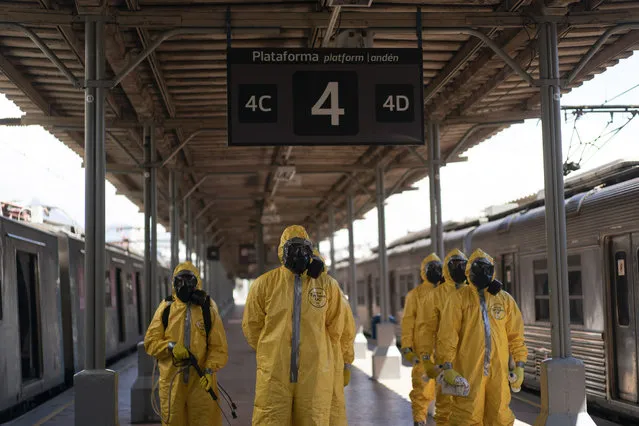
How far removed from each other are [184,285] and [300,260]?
193cm

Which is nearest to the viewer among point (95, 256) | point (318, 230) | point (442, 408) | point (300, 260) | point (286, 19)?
point (300, 260)

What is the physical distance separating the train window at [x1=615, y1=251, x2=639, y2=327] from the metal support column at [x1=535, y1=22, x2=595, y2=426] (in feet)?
5.61

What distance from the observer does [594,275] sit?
1112 cm

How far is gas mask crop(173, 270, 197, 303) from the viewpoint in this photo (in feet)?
26.3

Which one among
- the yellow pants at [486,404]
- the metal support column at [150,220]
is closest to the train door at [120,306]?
the metal support column at [150,220]

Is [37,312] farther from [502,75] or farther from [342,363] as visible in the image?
[342,363]

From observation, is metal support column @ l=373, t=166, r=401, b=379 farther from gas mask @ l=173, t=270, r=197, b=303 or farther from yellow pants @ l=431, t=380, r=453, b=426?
gas mask @ l=173, t=270, r=197, b=303

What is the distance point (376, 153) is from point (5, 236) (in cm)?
878

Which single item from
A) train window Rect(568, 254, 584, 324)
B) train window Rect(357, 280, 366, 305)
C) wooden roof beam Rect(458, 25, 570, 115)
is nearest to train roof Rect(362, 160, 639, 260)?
train window Rect(568, 254, 584, 324)

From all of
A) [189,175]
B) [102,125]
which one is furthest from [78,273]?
[102,125]

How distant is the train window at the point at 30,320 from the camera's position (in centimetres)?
1288

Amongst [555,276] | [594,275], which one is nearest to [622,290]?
[594,275]

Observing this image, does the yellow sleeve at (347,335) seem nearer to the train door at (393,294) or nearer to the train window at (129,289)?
the train window at (129,289)

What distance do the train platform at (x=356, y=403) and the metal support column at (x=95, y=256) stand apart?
2946 mm
